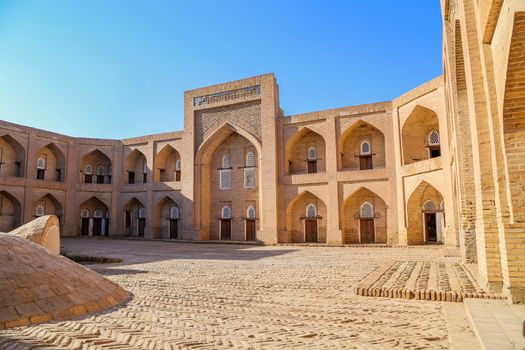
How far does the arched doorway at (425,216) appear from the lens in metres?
16.8

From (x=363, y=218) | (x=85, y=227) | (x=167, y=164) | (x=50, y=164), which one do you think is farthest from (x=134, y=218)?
(x=363, y=218)

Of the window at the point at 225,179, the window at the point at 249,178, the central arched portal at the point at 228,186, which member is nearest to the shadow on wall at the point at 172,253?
the central arched portal at the point at 228,186

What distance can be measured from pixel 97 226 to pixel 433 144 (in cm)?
2118

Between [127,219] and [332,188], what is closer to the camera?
[332,188]

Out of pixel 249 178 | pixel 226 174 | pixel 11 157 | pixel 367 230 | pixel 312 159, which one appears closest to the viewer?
pixel 367 230

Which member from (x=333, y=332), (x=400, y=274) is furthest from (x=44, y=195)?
(x=333, y=332)

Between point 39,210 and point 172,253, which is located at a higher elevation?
point 39,210

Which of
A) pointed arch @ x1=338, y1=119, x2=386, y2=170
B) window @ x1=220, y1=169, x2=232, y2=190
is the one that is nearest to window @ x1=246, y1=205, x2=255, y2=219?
window @ x1=220, y1=169, x2=232, y2=190

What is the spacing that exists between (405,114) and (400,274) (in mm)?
10970

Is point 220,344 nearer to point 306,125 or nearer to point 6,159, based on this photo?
point 306,125

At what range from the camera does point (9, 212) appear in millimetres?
22438

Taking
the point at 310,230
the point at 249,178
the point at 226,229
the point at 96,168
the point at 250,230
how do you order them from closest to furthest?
the point at 310,230, the point at 250,230, the point at 249,178, the point at 226,229, the point at 96,168

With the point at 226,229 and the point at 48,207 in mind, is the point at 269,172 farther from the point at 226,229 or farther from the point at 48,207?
the point at 48,207

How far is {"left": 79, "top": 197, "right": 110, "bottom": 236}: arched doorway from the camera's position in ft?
84.8
